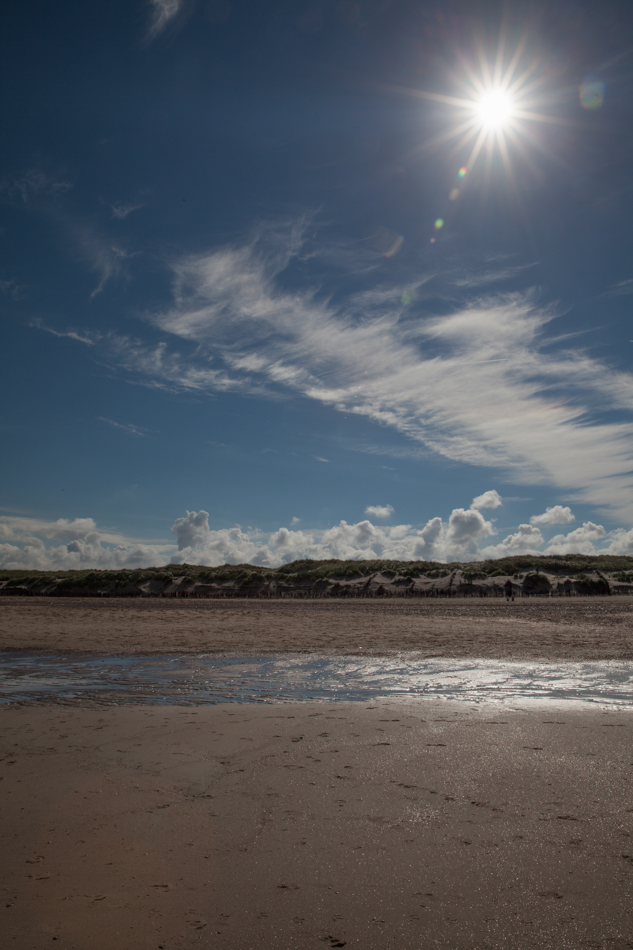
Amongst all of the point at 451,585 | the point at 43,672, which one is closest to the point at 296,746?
the point at 43,672

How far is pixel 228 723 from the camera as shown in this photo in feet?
25.0

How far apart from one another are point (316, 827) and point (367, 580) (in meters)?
46.8

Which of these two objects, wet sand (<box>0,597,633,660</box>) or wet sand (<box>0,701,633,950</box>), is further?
wet sand (<box>0,597,633,660</box>)

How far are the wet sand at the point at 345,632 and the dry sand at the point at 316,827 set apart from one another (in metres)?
7.50

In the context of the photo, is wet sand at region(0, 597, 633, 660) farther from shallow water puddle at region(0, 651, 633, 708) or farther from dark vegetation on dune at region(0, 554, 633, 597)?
dark vegetation on dune at region(0, 554, 633, 597)

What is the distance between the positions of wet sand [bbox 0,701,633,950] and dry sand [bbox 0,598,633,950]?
0.05ft

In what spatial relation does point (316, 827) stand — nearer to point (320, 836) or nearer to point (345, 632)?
point (320, 836)

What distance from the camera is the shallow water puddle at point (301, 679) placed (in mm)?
9312

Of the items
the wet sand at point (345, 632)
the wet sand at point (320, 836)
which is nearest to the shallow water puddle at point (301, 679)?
the wet sand at point (345, 632)

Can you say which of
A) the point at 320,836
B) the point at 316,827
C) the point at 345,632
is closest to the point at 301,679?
the point at 316,827

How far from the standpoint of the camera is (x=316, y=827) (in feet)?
14.6

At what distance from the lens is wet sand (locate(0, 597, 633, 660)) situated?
15520mm

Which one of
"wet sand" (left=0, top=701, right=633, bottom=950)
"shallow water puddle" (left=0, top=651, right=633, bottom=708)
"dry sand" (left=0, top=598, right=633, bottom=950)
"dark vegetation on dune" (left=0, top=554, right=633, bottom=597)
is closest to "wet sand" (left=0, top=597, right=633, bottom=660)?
"shallow water puddle" (left=0, top=651, right=633, bottom=708)

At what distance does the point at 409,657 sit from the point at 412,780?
887 centimetres
